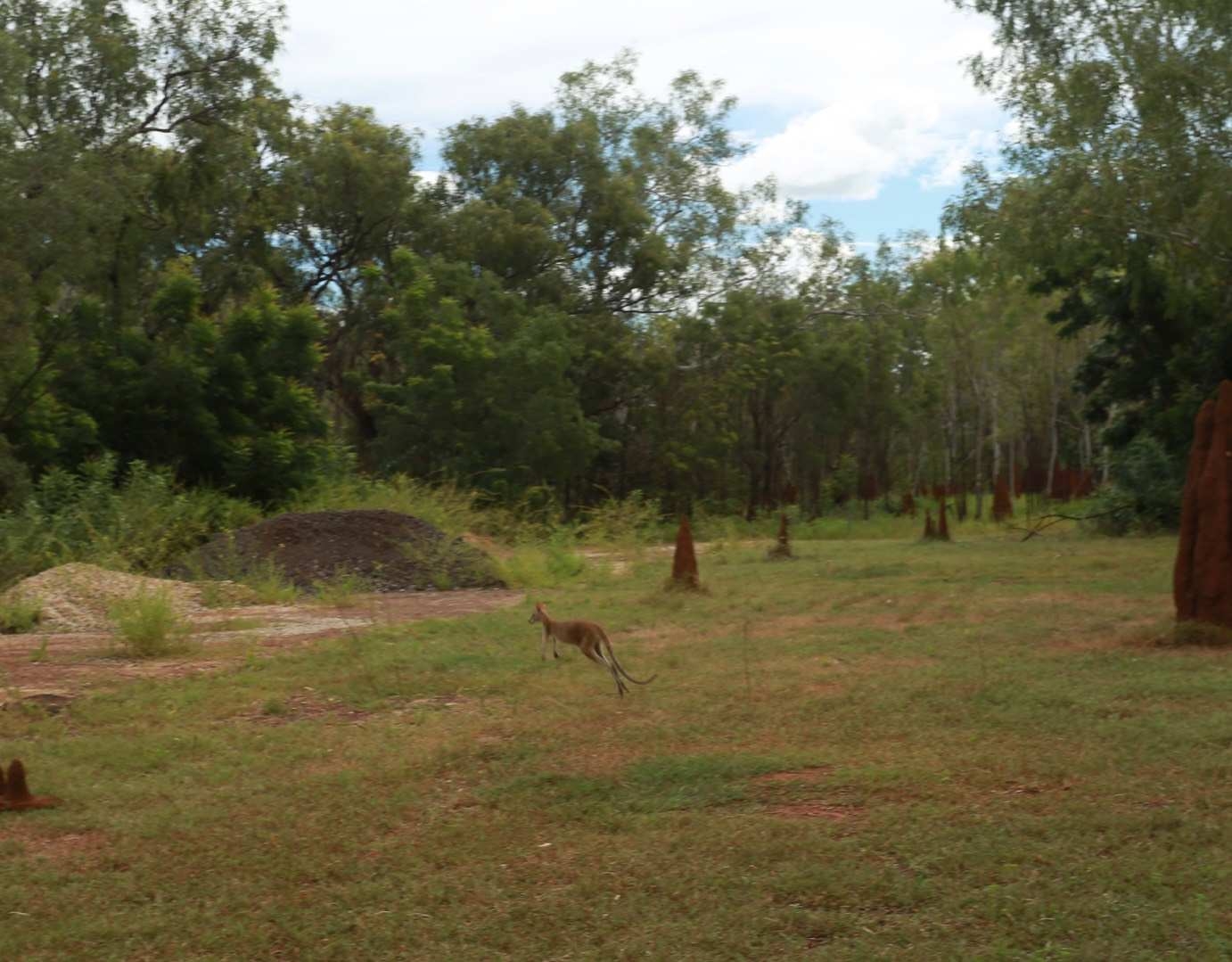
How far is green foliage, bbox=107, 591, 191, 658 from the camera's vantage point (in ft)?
37.2

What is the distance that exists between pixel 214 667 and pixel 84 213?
1070cm

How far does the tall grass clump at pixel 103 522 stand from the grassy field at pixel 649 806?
6.58 metres

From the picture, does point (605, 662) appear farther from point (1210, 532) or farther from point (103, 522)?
point (103, 522)

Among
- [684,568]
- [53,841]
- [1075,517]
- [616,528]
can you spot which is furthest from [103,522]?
[1075,517]

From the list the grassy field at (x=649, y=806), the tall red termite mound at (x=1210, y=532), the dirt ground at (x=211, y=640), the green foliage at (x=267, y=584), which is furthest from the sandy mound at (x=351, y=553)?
the tall red termite mound at (x=1210, y=532)

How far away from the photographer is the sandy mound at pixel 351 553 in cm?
1716

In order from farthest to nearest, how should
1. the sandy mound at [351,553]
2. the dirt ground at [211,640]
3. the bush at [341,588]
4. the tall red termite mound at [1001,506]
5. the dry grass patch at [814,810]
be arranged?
the tall red termite mound at [1001,506] → the sandy mound at [351,553] → the bush at [341,588] → the dirt ground at [211,640] → the dry grass patch at [814,810]

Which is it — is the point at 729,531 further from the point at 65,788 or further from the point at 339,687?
the point at 65,788

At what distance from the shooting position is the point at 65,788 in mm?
6895

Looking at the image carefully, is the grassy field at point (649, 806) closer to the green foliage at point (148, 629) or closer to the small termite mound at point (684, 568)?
the green foliage at point (148, 629)

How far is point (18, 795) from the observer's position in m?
6.54

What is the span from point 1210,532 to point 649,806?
5.59m

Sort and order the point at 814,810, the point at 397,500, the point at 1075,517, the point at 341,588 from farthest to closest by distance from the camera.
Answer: the point at 1075,517 < the point at 397,500 < the point at 341,588 < the point at 814,810

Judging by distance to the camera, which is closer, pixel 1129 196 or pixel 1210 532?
pixel 1210 532
